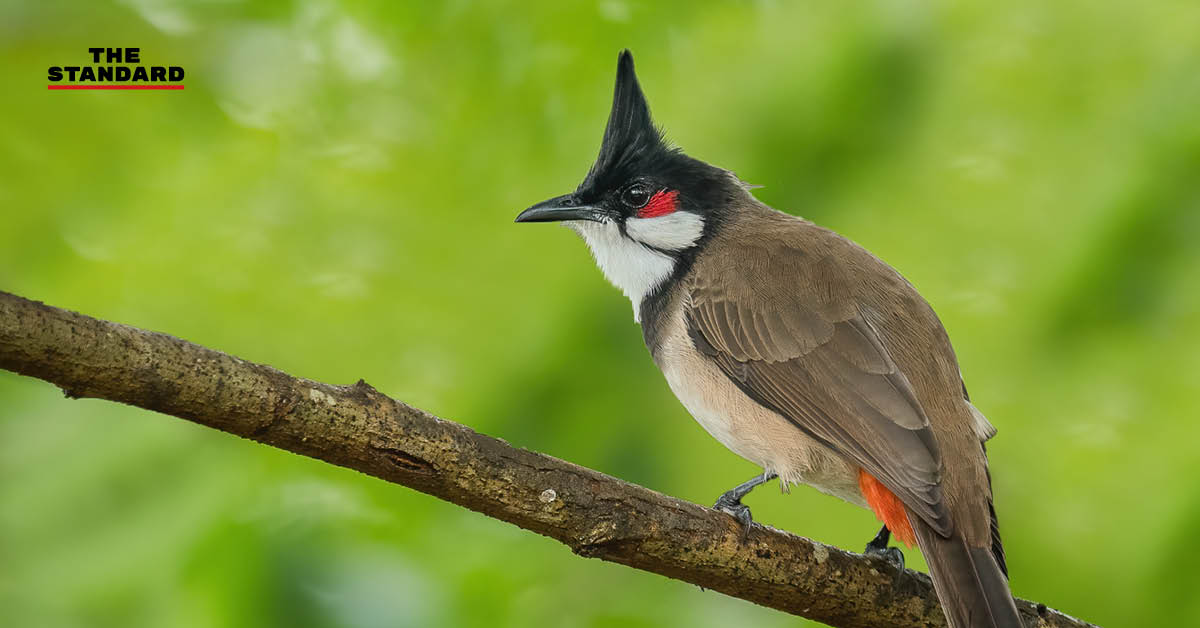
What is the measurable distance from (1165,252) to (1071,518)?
971mm

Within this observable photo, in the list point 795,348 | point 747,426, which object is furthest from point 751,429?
point 795,348

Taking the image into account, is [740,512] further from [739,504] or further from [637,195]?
[637,195]

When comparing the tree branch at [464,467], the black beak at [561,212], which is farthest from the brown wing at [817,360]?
the black beak at [561,212]

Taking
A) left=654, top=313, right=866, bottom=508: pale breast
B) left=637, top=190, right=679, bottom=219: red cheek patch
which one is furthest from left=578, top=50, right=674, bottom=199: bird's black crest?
left=654, top=313, right=866, bottom=508: pale breast

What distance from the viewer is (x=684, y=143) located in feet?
14.4

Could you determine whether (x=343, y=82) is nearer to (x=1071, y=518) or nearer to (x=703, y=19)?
(x=703, y=19)

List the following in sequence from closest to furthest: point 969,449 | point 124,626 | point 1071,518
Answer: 1. point 969,449
2. point 124,626
3. point 1071,518

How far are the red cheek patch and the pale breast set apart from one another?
1.44 ft

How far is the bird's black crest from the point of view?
3840 mm

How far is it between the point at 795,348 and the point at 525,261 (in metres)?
1.21

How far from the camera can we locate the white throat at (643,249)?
3.70 m

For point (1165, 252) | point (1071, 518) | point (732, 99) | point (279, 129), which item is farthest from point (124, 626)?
point (1165, 252)

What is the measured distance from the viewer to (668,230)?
12.3 ft

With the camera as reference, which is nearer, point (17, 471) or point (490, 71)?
point (17, 471)
